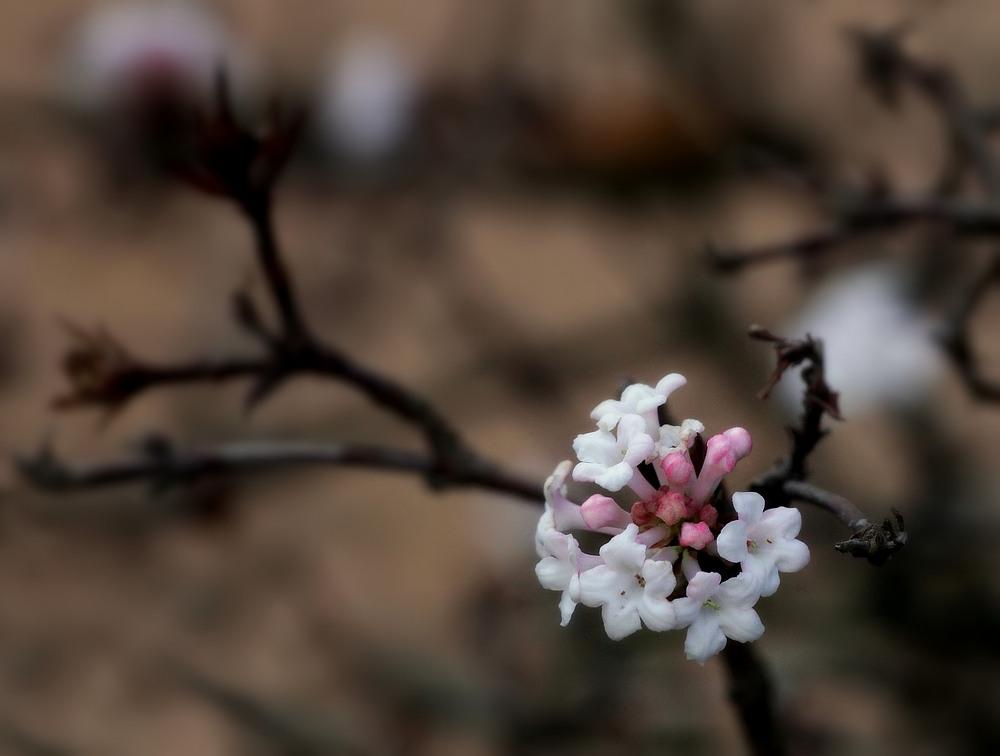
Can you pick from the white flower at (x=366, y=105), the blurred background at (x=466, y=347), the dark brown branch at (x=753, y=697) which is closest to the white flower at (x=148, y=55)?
the blurred background at (x=466, y=347)

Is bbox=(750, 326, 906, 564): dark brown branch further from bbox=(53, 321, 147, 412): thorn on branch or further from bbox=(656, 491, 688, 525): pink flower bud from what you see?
bbox=(53, 321, 147, 412): thorn on branch

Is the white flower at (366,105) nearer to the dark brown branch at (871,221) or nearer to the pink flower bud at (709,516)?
the dark brown branch at (871,221)

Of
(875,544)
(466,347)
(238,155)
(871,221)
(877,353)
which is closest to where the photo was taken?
(875,544)

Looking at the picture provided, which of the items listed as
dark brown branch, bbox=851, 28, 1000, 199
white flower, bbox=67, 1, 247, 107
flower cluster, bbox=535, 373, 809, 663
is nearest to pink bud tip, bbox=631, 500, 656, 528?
flower cluster, bbox=535, 373, 809, 663

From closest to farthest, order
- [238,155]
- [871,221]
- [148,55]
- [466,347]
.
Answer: [238,155] < [871,221] < [466,347] < [148,55]

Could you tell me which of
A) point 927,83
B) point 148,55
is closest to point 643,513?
point 927,83

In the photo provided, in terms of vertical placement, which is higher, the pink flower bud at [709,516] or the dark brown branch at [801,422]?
the dark brown branch at [801,422]

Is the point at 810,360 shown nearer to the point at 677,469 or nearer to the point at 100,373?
the point at 677,469
